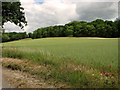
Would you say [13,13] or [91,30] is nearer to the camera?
[13,13]

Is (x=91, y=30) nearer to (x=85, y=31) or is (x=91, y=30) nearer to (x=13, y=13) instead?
(x=85, y=31)

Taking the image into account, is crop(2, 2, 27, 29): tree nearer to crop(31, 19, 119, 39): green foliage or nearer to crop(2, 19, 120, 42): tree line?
crop(2, 19, 120, 42): tree line

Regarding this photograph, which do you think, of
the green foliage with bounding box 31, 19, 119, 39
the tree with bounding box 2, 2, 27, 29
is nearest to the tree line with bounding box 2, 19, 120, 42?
the green foliage with bounding box 31, 19, 119, 39

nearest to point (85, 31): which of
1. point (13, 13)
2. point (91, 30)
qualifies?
point (91, 30)

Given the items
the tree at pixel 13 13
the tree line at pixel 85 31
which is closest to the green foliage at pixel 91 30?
the tree line at pixel 85 31

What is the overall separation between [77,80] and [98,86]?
0.81 meters

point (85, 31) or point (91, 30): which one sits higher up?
point (91, 30)

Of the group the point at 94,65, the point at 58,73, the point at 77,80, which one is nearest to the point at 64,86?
the point at 77,80

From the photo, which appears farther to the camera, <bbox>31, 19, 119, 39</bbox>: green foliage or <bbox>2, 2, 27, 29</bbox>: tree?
<bbox>31, 19, 119, 39</bbox>: green foliage

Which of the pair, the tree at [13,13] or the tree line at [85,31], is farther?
the tree line at [85,31]

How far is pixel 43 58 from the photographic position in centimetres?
772

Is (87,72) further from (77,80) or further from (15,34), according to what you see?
(15,34)

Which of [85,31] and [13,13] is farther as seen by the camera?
[85,31]

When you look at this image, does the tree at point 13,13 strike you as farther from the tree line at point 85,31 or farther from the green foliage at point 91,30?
the green foliage at point 91,30
